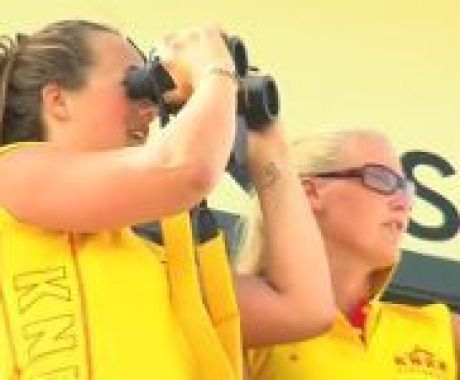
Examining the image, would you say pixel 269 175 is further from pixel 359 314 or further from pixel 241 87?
pixel 359 314

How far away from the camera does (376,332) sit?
71.4 inches

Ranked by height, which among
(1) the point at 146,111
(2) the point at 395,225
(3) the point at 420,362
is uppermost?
(1) the point at 146,111

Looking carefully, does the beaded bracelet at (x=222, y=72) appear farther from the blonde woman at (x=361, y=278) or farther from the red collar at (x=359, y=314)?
the red collar at (x=359, y=314)

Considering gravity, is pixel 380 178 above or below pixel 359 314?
above

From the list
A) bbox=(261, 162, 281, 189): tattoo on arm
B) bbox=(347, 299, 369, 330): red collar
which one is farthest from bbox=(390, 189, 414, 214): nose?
bbox=(261, 162, 281, 189): tattoo on arm

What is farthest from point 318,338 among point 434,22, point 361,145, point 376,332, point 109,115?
point 434,22

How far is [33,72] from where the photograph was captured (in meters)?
1.45

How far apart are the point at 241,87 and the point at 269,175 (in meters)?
0.15

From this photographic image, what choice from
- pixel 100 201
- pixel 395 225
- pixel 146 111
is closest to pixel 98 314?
pixel 100 201

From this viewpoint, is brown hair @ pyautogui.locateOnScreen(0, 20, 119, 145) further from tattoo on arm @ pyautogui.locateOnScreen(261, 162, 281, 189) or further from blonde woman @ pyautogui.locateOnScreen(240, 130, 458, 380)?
blonde woman @ pyautogui.locateOnScreen(240, 130, 458, 380)

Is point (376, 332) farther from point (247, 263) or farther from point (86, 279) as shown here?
point (86, 279)

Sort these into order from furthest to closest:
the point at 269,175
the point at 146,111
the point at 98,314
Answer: the point at 269,175 < the point at 146,111 < the point at 98,314

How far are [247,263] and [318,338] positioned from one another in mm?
139

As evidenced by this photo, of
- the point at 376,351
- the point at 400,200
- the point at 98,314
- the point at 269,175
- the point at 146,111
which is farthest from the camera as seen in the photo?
the point at 400,200
